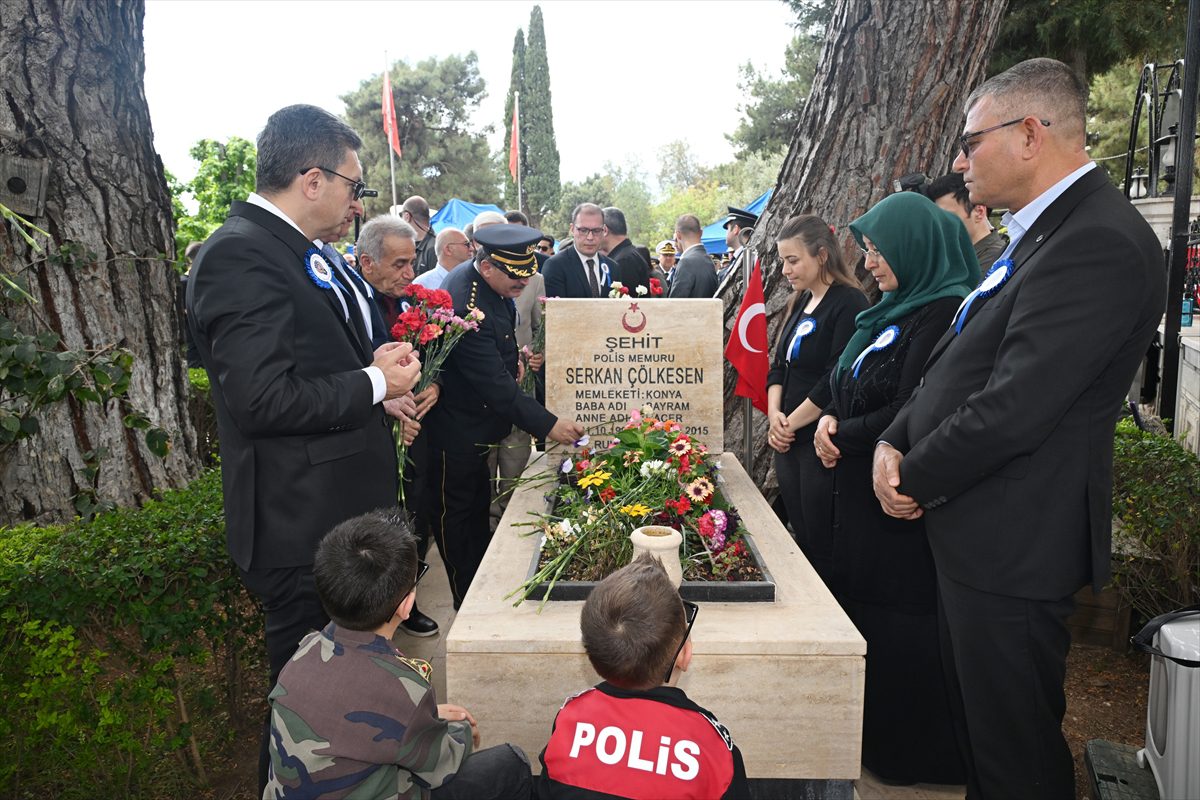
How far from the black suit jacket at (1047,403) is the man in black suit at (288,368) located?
64.8 inches

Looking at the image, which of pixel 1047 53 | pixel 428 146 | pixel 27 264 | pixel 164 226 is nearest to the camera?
pixel 27 264

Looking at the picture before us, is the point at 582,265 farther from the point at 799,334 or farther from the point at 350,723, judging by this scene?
the point at 350,723

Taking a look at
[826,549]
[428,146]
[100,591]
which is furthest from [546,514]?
[428,146]

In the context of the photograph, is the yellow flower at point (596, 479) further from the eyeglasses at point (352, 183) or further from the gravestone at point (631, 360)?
the eyeglasses at point (352, 183)

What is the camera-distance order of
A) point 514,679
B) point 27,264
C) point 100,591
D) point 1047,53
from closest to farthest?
point 514,679, point 100,591, point 27,264, point 1047,53

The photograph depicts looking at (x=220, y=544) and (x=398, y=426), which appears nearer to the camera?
(x=220, y=544)

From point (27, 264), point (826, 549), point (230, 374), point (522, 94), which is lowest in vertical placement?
point (826, 549)

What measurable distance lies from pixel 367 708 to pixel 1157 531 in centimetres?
335

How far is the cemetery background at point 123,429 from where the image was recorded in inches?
106

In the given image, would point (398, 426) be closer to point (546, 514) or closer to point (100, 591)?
point (546, 514)

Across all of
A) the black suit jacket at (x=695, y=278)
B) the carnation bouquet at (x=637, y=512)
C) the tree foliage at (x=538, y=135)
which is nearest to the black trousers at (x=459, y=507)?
the carnation bouquet at (x=637, y=512)

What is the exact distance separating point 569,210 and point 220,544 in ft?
155

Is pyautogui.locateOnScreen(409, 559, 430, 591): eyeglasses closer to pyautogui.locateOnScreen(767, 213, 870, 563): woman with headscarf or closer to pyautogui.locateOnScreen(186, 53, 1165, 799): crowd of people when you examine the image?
pyautogui.locateOnScreen(186, 53, 1165, 799): crowd of people

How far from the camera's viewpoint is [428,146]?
40375 mm
